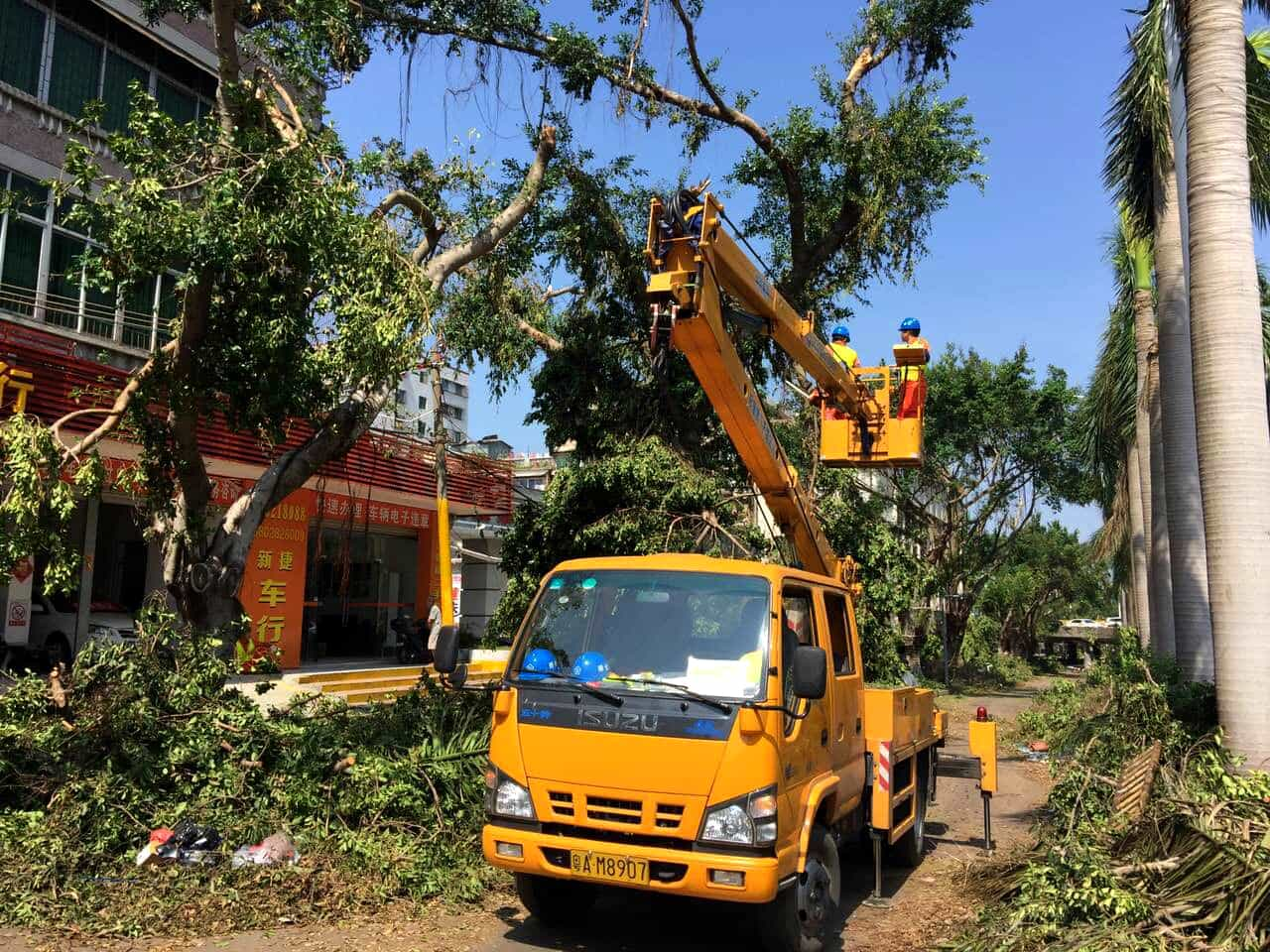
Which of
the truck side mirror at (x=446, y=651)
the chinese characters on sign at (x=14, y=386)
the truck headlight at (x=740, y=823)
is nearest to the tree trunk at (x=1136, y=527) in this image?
the truck headlight at (x=740, y=823)

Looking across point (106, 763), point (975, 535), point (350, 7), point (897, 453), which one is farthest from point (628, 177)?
point (975, 535)

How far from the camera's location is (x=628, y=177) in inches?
618

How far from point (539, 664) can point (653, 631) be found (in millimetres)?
737

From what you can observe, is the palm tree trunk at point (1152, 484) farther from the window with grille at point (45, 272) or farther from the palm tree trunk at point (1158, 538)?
the window with grille at point (45, 272)

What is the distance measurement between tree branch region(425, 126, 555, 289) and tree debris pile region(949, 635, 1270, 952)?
7.91m

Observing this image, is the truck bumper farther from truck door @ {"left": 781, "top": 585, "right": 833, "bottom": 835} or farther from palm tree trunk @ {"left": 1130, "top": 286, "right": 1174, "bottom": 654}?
palm tree trunk @ {"left": 1130, "top": 286, "right": 1174, "bottom": 654}

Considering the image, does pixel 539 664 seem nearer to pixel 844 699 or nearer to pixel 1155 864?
pixel 844 699

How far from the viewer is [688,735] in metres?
5.15

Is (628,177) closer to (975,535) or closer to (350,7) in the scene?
(350,7)

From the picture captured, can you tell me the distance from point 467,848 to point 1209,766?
17.5 ft

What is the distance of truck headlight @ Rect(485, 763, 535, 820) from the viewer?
5.38 m

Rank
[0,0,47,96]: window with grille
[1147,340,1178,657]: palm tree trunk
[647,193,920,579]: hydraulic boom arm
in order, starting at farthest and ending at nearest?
[1147,340,1178,657]: palm tree trunk
[0,0,47,96]: window with grille
[647,193,920,579]: hydraulic boom arm

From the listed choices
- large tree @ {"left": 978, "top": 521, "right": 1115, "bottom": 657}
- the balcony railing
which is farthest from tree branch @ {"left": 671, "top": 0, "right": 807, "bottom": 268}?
large tree @ {"left": 978, "top": 521, "right": 1115, "bottom": 657}

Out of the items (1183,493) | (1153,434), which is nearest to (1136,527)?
(1153,434)
